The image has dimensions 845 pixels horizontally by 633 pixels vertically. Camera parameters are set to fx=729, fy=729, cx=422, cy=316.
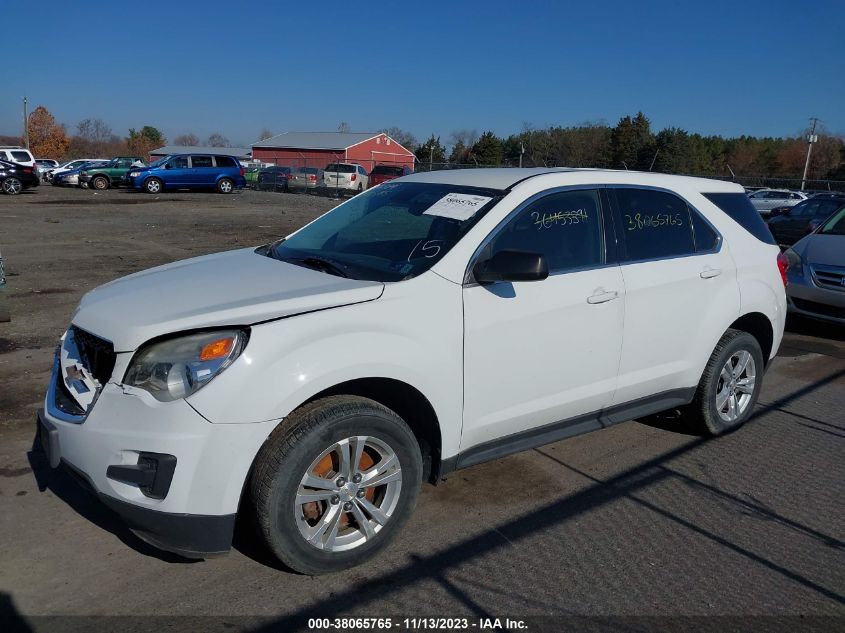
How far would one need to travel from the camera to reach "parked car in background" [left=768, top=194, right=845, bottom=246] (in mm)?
16781

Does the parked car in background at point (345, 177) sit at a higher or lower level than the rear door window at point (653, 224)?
higher

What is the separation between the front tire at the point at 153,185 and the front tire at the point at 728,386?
30250 mm

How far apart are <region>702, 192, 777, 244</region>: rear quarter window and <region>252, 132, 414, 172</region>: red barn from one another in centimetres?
6662

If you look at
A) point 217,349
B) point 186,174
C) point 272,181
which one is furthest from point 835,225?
point 272,181

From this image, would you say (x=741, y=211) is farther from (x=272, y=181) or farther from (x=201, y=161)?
(x=272, y=181)

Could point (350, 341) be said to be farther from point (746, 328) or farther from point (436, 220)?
point (746, 328)

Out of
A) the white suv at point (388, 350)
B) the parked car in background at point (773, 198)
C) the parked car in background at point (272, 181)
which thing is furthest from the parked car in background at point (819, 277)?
the parked car in background at point (272, 181)

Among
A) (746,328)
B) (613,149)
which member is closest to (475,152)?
(613,149)

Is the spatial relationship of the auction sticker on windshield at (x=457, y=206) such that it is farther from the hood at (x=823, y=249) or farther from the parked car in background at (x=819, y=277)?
the hood at (x=823, y=249)

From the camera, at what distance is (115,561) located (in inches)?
136

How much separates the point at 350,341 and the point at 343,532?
0.94 meters

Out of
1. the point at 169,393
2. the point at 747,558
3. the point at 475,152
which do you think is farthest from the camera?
the point at 475,152

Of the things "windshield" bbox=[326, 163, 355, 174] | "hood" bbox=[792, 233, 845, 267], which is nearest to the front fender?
"hood" bbox=[792, 233, 845, 267]

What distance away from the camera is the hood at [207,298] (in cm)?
311
